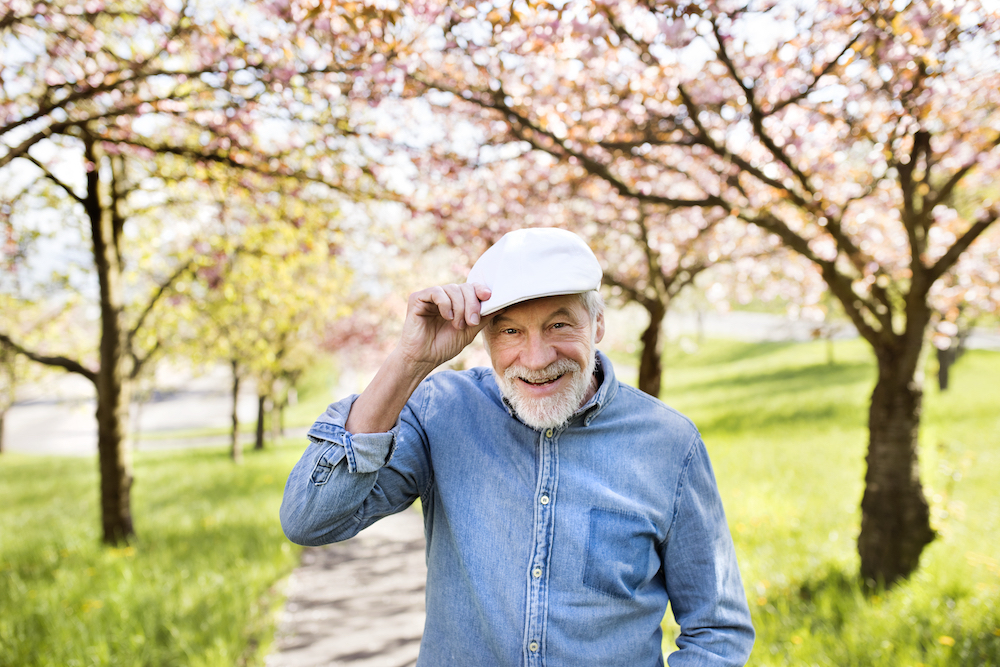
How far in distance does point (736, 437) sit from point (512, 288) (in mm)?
11446

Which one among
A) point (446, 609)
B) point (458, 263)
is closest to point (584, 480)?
point (446, 609)

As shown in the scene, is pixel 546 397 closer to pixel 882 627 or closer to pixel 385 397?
pixel 385 397

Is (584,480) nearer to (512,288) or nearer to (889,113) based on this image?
(512,288)

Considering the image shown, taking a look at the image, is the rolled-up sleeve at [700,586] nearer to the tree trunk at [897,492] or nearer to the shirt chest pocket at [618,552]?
the shirt chest pocket at [618,552]

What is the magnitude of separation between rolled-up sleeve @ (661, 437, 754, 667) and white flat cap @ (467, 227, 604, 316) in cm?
64

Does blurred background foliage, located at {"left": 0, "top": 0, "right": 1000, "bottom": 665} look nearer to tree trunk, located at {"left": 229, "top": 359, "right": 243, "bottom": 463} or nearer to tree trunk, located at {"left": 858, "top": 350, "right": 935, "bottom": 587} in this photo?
tree trunk, located at {"left": 858, "top": 350, "right": 935, "bottom": 587}

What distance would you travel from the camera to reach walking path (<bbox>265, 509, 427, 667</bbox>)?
3.78m

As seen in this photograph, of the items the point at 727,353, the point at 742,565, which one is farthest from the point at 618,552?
the point at 727,353

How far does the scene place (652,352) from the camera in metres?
7.12

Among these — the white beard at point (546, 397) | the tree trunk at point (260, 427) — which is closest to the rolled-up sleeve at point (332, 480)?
the white beard at point (546, 397)

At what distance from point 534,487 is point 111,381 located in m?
5.73

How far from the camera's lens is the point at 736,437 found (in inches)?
458

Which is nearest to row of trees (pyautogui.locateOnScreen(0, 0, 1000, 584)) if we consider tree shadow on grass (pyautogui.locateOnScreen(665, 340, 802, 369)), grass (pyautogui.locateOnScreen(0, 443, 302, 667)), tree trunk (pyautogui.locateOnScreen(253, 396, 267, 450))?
grass (pyautogui.locateOnScreen(0, 443, 302, 667))

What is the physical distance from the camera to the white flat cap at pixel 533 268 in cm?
153
